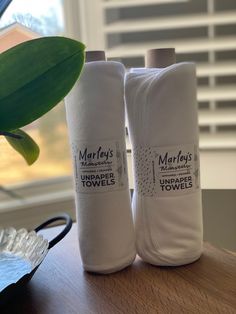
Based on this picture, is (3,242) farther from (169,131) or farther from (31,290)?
(169,131)

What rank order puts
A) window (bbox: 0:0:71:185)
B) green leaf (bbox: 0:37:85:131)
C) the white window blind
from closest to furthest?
1. green leaf (bbox: 0:37:85:131)
2. the white window blind
3. window (bbox: 0:0:71:185)

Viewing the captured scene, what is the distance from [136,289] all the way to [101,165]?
5.7 inches

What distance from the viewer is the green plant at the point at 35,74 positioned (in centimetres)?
49

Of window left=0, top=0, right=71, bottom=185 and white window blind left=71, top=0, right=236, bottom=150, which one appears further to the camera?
window left=0, top=0, right=71, bottom=185

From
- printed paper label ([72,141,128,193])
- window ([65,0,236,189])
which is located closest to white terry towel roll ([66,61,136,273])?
printed paper label ([72,141,128,193])

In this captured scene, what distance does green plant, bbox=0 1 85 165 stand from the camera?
49cm

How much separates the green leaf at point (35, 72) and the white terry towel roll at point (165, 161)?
9 cm

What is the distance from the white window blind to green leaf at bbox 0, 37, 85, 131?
39 cm

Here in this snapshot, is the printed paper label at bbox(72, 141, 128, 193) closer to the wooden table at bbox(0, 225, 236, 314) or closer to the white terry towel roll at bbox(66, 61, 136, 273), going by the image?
the white terry towel roll at bbox(66, 61, 136, 273)

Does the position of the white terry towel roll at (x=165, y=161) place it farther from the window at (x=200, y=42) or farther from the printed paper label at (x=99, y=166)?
the window at (x=200, y=42)

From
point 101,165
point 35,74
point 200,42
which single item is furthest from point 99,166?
point 200,42

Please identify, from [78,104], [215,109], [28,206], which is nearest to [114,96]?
[78,104]

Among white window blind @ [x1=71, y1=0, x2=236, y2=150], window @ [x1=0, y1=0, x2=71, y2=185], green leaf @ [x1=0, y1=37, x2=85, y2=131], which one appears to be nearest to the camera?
green leaf @ [x1=0, y1=37, x2=85, y2=131]

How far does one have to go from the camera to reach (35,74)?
49cm
